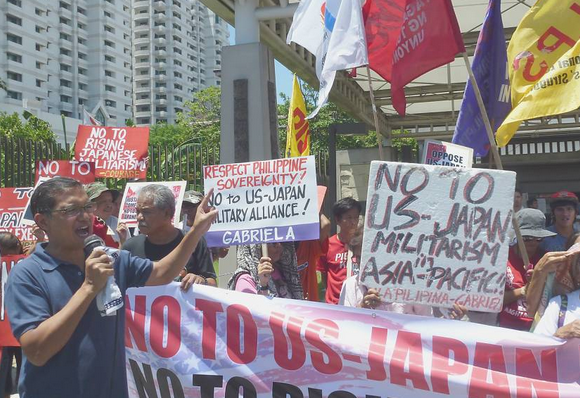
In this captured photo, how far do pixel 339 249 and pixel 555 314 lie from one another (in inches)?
92.0

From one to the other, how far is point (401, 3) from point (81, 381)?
3.98 meters

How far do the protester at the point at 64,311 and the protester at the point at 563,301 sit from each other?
1.96m

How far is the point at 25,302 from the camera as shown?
7.94 ft

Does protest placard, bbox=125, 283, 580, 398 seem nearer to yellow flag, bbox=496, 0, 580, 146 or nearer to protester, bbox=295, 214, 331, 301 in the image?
yellow flag, bbox=496, 0, 580, 146

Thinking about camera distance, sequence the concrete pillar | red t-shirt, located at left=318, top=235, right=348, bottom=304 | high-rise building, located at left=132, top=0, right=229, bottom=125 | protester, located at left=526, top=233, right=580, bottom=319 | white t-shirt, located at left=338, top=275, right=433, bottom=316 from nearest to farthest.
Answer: protester, located at left=526, top=233, right=580, bottom=319, white t-shirt, located at left=338, top=275, right=433, bottom=316, red t-shirt, located at left=318, top=235, right=348, bottom=304, the concrete pillar, high-rise building, located at left=132, top=0, right=229, bottom=125

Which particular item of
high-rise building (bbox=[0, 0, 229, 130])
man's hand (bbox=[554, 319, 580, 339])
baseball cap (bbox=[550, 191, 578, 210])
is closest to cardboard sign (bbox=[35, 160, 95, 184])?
baseball cap (bbox=[550, 191, 578, 210])

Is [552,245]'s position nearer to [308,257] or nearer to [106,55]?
[308,257]

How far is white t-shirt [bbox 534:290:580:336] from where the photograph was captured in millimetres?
3064

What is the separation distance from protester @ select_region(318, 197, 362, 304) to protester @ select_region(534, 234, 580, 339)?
4.97 ft

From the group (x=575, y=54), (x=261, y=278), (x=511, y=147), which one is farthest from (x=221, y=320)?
(x=511, y=147)

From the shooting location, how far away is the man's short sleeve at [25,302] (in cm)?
238

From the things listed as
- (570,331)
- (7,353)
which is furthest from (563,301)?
(7,353)

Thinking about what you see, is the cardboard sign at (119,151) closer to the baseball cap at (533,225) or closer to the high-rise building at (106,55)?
the baseball cap at (533,225)

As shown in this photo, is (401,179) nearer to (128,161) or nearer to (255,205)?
(255,205)
